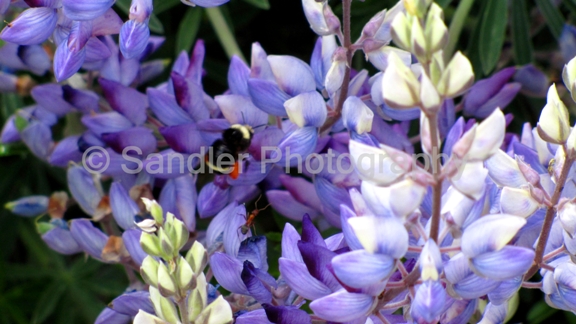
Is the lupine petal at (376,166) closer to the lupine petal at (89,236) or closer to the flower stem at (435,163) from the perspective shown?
the flower stem at (435,163)

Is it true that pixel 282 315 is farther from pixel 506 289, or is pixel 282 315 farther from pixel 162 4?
pixel 162 4

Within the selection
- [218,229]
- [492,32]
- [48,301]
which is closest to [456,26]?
[492,32]

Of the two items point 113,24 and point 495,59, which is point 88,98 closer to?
point 113,24

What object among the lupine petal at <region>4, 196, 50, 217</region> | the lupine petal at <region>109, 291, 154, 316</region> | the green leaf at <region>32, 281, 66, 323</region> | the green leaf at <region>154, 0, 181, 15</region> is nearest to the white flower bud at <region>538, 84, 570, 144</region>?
the lupine petal at <region>109, 291, 154, 316</region>

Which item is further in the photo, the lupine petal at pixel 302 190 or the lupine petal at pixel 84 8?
the lupine petal at pixel 302 190

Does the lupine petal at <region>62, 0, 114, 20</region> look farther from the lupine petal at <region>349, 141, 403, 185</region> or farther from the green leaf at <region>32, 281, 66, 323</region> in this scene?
the green leaf at <region>32, 281, 66, 323</region>

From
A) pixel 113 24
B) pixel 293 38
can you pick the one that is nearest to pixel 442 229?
pixel 113 24

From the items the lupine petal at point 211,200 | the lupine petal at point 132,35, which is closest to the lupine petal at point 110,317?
the lupine petal at point 211,200
